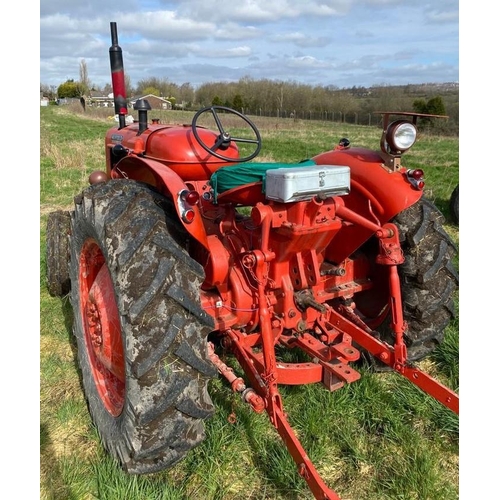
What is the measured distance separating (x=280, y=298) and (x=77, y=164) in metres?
10.8

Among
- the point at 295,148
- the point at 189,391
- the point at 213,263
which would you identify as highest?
the point at 295,148

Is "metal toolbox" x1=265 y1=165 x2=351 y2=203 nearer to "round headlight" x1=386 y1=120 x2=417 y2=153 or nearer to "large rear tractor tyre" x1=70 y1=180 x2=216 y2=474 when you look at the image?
"round headlight" x1=386 y1=120 x2=417 y2=153

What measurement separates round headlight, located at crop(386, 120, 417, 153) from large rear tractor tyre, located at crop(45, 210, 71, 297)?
304 cm

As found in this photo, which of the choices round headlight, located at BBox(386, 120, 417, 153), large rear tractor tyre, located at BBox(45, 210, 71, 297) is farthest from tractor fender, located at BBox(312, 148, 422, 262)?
large rear tractor tyre, located at BBox(45, 210, 71, 297)

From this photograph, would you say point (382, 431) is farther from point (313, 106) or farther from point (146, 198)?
point (313, 106)

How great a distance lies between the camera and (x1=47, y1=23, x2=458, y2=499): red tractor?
2070 mm

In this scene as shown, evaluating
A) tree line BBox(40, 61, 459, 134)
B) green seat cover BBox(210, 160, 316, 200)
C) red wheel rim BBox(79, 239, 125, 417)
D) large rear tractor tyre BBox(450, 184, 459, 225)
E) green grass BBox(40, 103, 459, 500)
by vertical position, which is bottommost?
green grass BBox(40, 103, 459, 500)

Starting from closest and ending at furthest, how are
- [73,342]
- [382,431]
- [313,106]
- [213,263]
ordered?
1. [213,263]
2. [382,431]
3. [73,342]
4. [313,106]

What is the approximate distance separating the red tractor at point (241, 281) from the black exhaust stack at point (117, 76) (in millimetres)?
646

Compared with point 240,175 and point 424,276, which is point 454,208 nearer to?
point 424,276

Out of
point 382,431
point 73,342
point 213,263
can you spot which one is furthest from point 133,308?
point 73,342

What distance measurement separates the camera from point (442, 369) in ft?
11.0

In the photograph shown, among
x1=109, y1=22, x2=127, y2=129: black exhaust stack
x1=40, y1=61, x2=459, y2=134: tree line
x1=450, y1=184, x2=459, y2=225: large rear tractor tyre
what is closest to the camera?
x1=109, y1=22, x2=127, y2=129: black exhaust stack

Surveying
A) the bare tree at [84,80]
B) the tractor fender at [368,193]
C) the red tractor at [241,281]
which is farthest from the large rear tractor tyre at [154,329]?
the bare tree at [84,80]
